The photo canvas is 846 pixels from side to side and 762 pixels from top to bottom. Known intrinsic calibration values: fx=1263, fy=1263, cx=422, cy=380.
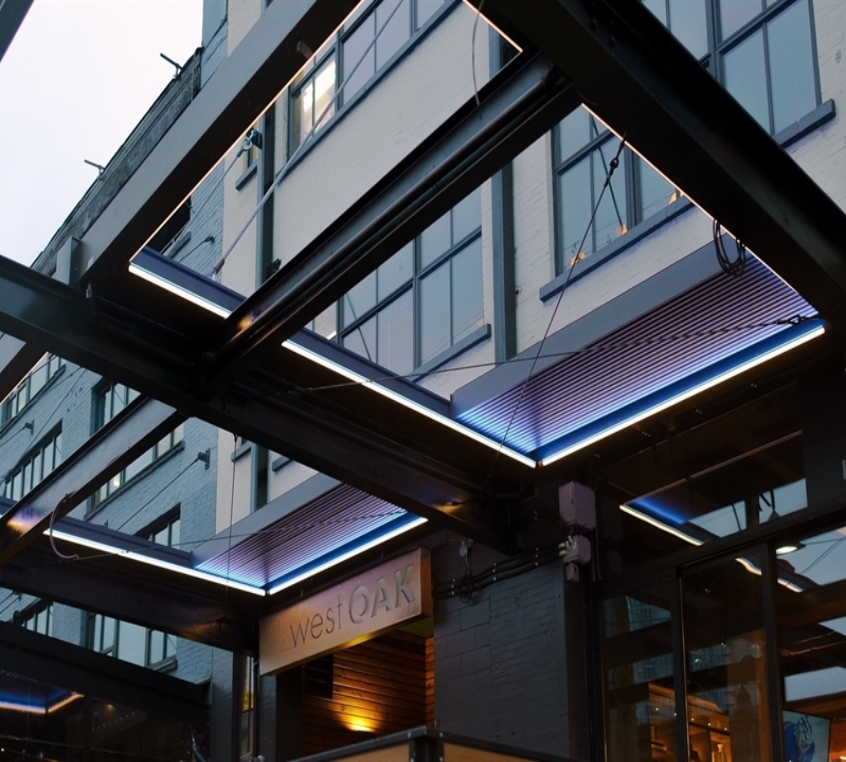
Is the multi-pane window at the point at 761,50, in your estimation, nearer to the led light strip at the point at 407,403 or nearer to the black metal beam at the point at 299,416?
the led light strip at the point at 407,403

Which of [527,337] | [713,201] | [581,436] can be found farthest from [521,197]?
[713,201]

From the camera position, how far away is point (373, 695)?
587 inches

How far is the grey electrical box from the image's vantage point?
33.9 ft

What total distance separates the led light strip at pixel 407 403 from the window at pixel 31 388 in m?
13.9

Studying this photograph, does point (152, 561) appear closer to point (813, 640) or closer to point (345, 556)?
point (345, 556)

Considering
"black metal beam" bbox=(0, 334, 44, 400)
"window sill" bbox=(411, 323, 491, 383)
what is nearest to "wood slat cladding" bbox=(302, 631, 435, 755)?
"window sill" bbox=(411, 323, 491, 383)

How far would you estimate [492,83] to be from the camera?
6.70m

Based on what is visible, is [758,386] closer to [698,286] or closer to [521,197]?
[698,286]

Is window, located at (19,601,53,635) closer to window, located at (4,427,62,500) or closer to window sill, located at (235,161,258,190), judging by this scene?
window, located at (4,427,62,500)

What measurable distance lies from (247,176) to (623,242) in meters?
7.45

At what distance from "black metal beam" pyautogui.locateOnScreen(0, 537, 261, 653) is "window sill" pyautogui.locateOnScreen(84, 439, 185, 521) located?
12.9 feet

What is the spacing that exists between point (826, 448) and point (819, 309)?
1.36m

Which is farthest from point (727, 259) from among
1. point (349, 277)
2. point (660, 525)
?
point (660, 525)

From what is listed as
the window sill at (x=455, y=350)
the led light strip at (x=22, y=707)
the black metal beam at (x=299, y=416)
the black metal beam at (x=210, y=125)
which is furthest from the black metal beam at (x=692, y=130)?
the led light strip at (x=22, y=707)
